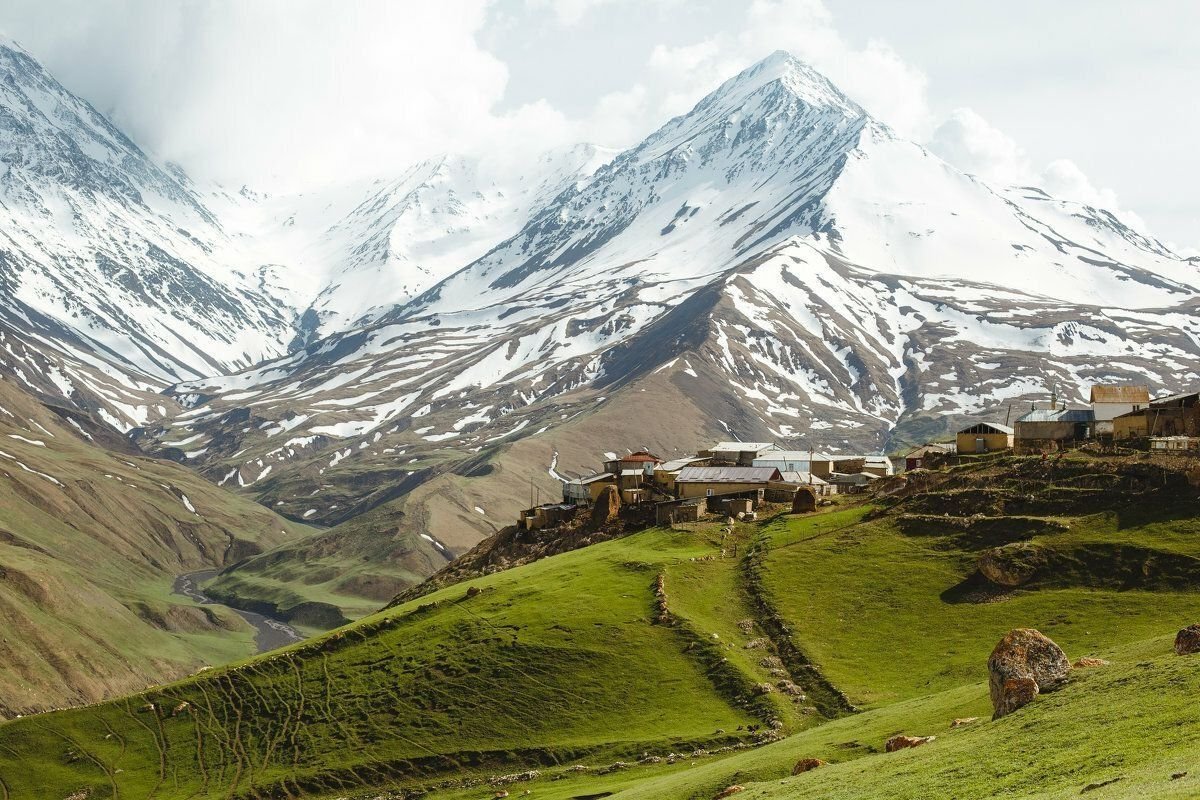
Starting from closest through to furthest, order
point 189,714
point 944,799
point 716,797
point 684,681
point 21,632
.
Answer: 1. point 944,799
2. point 716,797
3. point 684,681
4. point 189,714
5. point 21,632

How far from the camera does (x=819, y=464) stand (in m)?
132

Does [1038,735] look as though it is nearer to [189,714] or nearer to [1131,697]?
[1131,697]

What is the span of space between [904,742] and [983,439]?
6917 cm

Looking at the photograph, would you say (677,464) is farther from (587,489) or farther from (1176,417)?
(1176,417)

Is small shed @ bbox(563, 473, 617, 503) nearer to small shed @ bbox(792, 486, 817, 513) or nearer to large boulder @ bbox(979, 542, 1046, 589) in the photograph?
small shed @ bbox(792, 486, 817, 513)

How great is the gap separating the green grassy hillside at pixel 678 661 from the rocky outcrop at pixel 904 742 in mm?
3394

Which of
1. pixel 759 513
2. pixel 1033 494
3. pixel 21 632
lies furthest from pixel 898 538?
pixel 21 632

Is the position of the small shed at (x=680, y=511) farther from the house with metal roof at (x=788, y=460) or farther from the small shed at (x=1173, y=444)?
the small shed at (x=1173, y=444)

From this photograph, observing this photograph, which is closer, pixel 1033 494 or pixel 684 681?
pixel 684 681

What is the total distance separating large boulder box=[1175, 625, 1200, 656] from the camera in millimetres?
41594

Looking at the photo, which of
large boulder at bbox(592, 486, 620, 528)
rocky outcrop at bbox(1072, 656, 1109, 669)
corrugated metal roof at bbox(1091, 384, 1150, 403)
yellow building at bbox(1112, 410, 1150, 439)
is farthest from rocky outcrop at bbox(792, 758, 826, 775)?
corrugated metal roof at bbox(1091, 384, 1150, 403)

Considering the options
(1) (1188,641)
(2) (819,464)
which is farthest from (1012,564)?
(2) (819,464)

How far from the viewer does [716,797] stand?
159 feet

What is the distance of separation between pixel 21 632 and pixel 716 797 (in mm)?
163069
